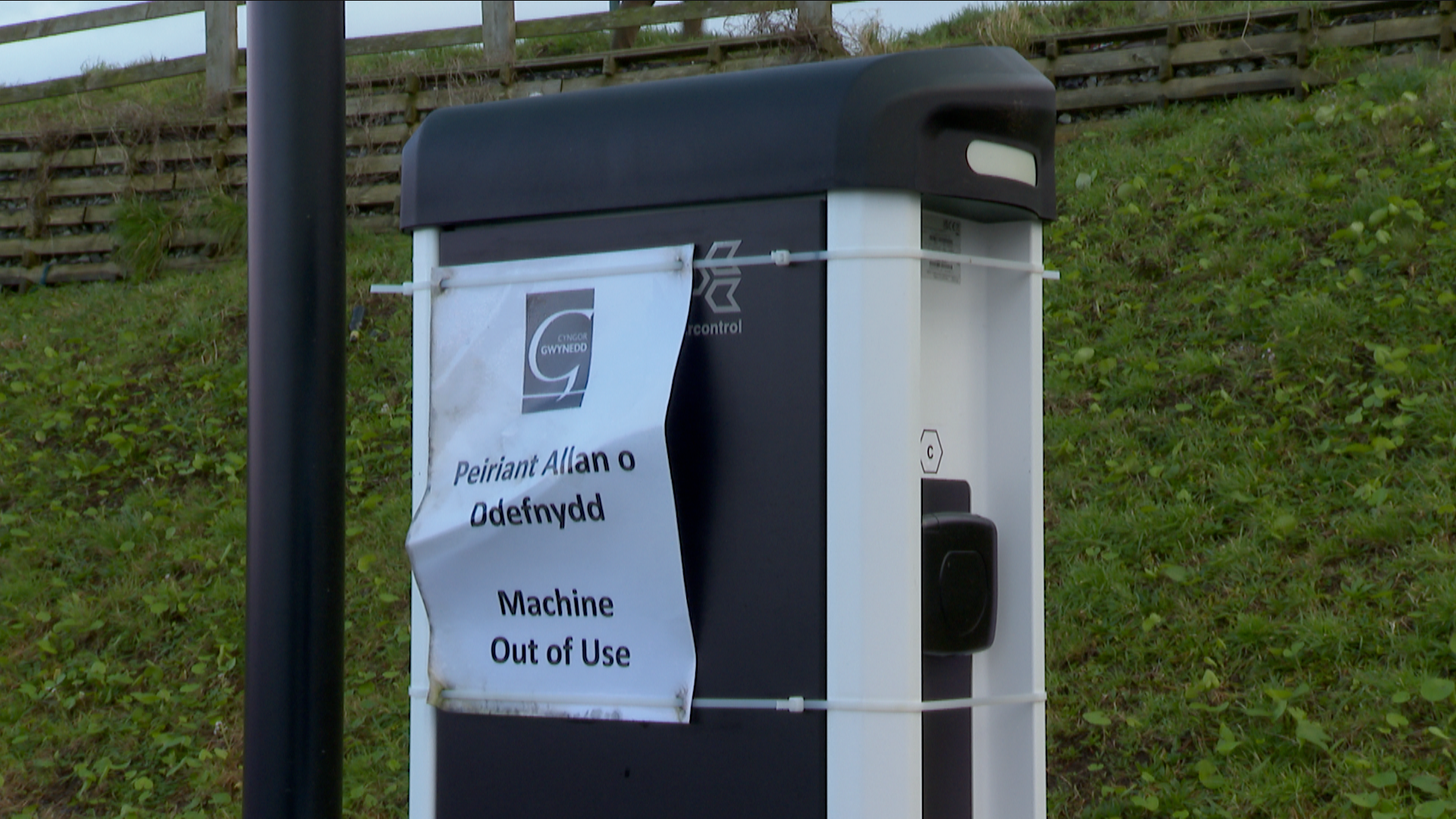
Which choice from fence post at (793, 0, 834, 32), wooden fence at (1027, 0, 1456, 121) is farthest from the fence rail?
wooden fence at (1027, 0, 1456, 121)

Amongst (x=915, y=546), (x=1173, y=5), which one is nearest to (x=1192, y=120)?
(x=1173, y=5)

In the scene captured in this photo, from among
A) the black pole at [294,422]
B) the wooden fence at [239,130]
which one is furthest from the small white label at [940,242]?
the wooden fence at [239,130]

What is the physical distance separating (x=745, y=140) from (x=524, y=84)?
24.4ft

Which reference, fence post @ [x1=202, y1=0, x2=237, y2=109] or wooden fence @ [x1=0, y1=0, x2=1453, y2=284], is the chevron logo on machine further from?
fence post @ [x1=202, y1=0, x2=237, y2=109]

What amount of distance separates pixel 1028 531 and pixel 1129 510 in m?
2.69

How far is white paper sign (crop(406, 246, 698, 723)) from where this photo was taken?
255cm

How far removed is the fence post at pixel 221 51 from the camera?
1035cm

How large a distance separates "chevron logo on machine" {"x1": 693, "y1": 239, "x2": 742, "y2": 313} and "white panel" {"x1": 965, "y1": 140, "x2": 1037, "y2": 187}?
17.7 inches

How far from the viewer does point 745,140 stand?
2539mm

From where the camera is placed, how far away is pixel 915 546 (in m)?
2.47

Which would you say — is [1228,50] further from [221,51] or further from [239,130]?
[221,51]

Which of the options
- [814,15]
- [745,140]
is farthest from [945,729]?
[814,15]

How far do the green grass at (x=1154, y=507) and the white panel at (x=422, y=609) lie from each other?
7.46 feet

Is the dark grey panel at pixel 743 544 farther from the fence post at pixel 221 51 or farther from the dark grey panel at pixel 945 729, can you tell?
the fence post at pixel 221 51
